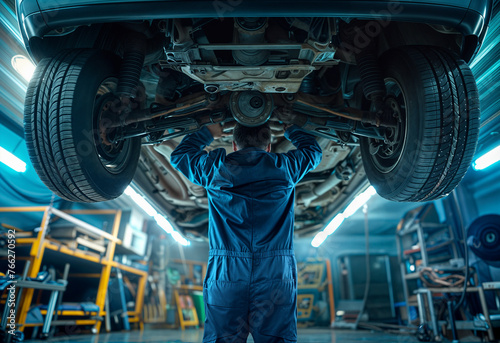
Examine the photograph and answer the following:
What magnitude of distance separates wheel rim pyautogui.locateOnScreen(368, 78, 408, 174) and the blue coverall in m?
0.47

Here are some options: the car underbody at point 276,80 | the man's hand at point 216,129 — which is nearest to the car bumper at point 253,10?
the car underbody at point 276,80

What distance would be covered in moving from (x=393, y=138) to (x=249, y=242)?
99cm

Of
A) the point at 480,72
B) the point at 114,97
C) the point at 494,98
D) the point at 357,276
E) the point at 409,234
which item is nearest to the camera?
the point at 114,97

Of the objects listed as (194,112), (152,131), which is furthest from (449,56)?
(152,131)

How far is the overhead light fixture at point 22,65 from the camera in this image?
3502 millimetres

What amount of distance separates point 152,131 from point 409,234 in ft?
19.6

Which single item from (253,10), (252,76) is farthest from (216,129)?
(253,10)

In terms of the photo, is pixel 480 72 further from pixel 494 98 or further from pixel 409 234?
pixel 409 234

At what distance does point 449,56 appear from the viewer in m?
1.56

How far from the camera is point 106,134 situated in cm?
176

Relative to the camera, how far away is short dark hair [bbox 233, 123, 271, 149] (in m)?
1.80

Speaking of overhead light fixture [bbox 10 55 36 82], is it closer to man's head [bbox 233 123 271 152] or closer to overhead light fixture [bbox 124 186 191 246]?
overhead light fixture [bbox 124 186 191 246]

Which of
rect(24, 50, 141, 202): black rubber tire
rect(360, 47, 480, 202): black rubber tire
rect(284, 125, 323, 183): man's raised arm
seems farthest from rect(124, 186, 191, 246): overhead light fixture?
rect(360, 47, 480, 202): black rubber tire

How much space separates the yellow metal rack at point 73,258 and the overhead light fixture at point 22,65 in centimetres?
176
